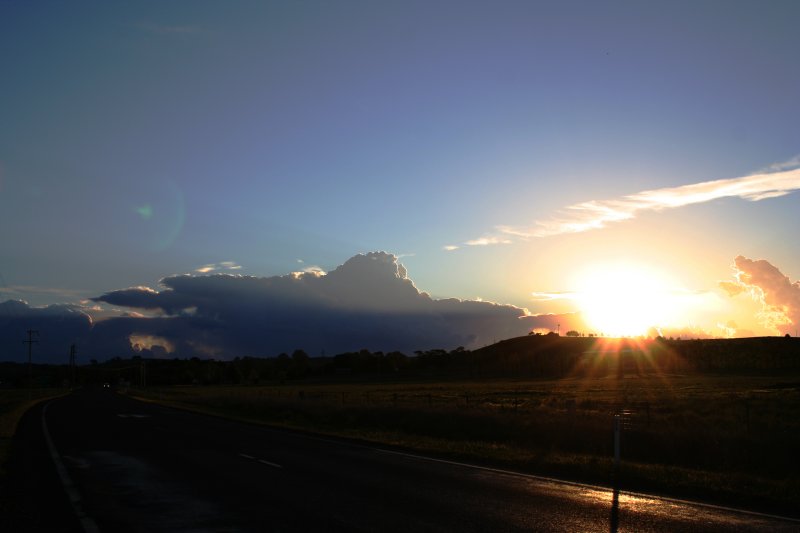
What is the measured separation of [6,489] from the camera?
12.7 meters

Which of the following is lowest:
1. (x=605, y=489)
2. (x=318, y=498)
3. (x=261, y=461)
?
(x=261, y=461)

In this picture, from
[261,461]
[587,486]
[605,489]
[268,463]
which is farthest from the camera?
[261,461]

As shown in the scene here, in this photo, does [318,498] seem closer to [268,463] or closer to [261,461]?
[268,463]

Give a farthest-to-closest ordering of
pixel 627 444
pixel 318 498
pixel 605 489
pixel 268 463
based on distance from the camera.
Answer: pixel 627 444 < pixel 268 463 < pixel 605 489 < pixel 318 498

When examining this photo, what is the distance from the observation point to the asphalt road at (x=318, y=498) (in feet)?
30.9

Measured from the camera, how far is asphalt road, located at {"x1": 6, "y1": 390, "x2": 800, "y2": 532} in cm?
941

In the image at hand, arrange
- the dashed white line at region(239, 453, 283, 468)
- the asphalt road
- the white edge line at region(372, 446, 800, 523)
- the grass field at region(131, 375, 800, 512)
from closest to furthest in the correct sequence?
1. the asphalt road
2. the white edge line at region(372, 446, 800, 523)
3. the grass field at region(131, 375, 800, 512)
4. the dashed white line at region(239, 453, 283, 468)

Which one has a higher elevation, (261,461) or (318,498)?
(318,498)

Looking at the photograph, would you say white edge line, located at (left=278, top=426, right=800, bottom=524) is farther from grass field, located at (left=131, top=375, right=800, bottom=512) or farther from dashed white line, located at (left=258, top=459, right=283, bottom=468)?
dashed white line, located at (left=258, top=459, right=283, bottom=468)

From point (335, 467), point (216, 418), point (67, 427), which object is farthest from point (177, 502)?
point (216, 418)

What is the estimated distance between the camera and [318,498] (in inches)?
452

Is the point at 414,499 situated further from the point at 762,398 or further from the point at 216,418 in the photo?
the point at 762,398

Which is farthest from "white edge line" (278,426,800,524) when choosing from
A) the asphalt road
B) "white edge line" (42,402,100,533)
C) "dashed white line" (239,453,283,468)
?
"white edge line" (42,402,100,533)

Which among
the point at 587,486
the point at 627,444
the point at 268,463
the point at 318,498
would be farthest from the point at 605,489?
the point at 627,444
